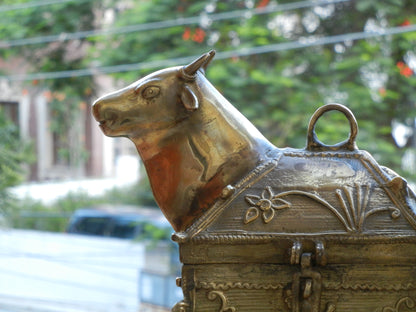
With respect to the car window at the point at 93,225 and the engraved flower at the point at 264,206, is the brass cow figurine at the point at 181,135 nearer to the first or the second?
the engraved flower at the point at 264,206

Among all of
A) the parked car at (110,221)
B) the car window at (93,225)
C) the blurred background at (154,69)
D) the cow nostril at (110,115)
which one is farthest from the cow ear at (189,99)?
the car window at (93,225)

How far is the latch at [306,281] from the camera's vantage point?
2.37 feet

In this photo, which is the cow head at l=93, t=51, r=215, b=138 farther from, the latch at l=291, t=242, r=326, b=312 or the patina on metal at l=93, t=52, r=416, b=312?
the latch at l=291, t=242, r=326, b=312

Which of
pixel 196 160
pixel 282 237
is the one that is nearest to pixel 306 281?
pixel 282 237

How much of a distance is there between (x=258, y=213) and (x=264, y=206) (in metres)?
0.01

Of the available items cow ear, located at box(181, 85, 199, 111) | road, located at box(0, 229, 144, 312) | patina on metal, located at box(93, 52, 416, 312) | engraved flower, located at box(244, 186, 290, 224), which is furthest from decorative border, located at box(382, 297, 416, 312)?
road, located at box(0, 229, 144, 312)

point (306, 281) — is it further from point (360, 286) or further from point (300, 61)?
point (300, 61)

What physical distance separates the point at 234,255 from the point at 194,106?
0.78 feet

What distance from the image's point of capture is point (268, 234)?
736 mm

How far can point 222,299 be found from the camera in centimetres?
74

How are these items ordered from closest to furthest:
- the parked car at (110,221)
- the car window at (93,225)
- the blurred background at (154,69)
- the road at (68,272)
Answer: the blurred background at (154,69) → the road at (68,272) → the parked car at (110,221) → the car window at (93,225)

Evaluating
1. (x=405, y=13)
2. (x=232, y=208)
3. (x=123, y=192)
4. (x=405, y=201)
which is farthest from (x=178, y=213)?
(x=123, y=192)

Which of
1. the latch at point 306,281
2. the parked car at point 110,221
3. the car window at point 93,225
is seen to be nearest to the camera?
the latch at point 306,281

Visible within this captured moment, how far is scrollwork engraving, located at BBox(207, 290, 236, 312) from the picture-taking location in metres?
0.74
